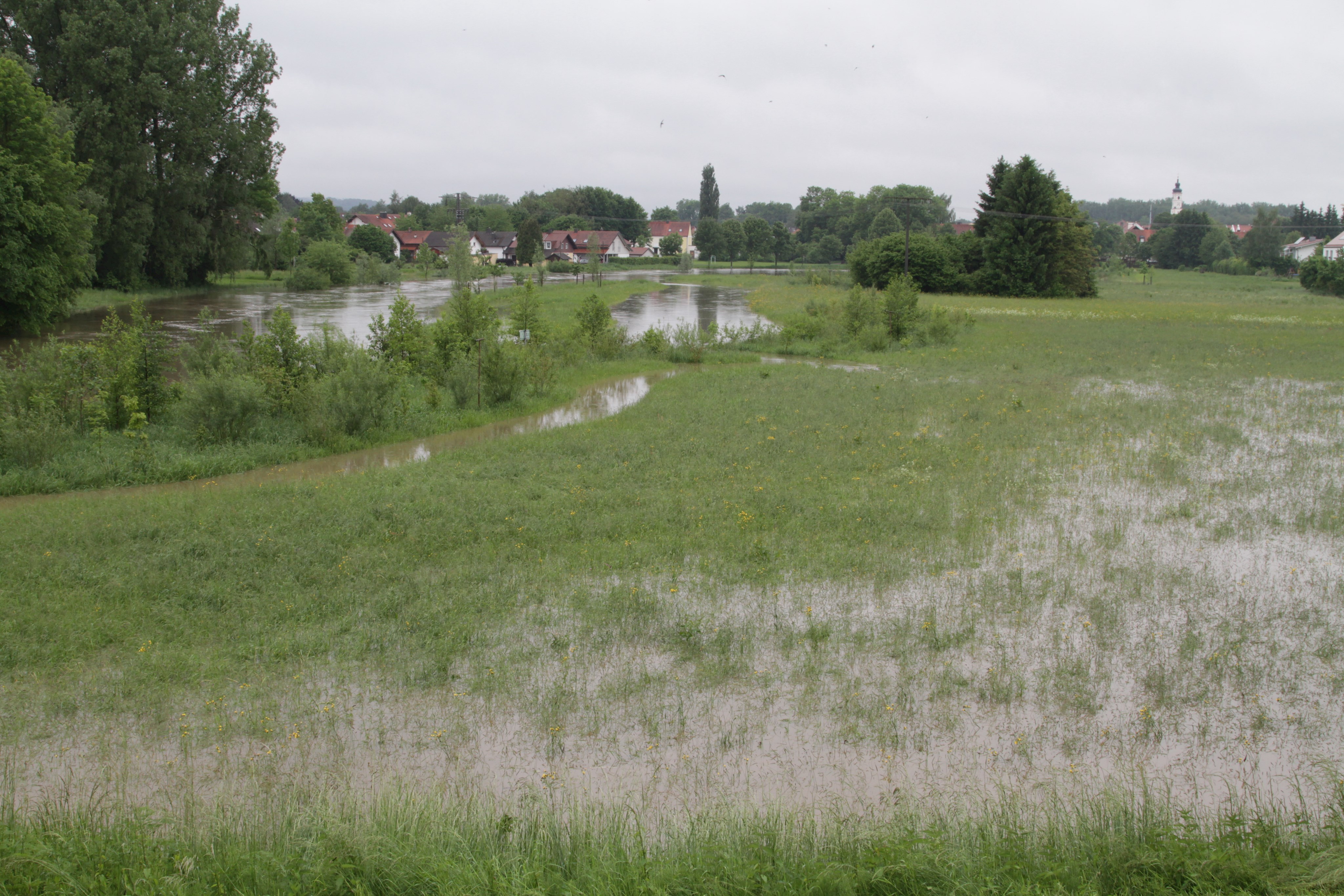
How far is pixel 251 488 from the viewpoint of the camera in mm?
13336

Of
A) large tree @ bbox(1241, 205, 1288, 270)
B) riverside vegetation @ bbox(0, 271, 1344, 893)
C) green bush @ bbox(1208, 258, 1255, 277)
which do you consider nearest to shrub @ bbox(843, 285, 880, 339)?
riverside vegetation @ bbox(0, 271, 1344, 893)

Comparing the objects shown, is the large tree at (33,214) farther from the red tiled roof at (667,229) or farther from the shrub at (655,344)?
the red tiled roof at (667,229)

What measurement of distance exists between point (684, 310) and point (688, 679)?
49.6m

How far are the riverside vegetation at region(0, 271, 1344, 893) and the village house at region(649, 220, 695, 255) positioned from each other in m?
130

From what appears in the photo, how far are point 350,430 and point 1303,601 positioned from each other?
16964 millimetres

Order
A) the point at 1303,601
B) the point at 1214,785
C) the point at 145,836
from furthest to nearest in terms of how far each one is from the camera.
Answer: the point at 1303,601, the point at 1214,785, the point at 145,836

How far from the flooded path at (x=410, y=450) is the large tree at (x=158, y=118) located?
29650 mm

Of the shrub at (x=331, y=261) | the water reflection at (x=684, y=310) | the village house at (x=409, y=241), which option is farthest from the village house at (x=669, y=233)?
the shrub at (x=331, y=261)

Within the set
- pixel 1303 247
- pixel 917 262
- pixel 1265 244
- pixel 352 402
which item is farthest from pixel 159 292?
pixel 1303 247

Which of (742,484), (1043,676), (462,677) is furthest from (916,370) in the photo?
(462,677)

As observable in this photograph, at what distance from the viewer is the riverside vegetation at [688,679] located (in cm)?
495

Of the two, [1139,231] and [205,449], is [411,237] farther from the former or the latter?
[1139,231]

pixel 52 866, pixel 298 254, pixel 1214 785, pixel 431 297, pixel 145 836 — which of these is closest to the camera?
pixel 52 866

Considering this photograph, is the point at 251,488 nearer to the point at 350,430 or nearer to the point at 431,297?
the point at 350,430
